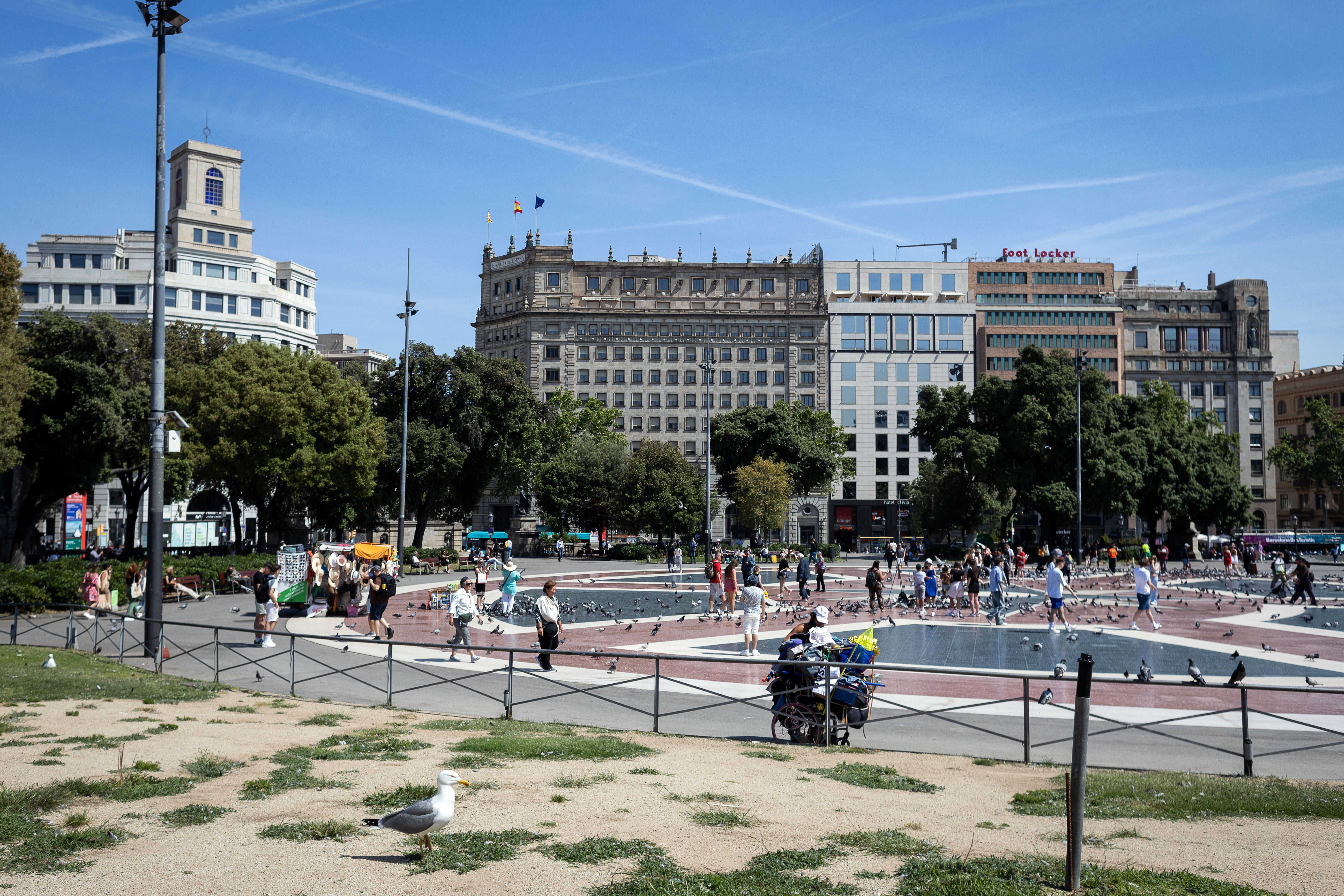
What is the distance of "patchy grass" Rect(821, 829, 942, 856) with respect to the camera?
6844mm

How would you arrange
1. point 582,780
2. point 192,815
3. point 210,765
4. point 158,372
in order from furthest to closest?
1. point 158,372
2. point 210,765
3. point 582,780
4. point 192,815

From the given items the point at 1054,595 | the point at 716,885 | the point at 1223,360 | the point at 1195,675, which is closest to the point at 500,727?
the point at 716,885

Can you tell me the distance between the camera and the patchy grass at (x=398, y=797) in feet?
25.3

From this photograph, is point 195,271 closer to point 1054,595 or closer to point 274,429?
point 274,429

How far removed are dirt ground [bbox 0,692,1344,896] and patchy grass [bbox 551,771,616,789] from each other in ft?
0.39

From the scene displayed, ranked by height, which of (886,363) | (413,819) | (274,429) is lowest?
(413,819)

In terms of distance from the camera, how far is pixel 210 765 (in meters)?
9.10

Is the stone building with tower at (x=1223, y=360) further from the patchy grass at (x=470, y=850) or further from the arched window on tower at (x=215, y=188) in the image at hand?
the patchy grass at (x=470, y=850)

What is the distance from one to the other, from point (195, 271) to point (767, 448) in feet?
152

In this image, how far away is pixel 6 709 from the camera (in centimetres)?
1203

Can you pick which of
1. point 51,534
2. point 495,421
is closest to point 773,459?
point 495,421

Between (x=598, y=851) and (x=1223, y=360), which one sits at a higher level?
(x=1223, y=360)

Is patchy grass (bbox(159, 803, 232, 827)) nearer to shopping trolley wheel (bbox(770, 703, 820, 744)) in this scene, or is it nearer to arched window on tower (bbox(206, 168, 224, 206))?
shopping trolley wheel (bbox(770, 703, 820, 744))

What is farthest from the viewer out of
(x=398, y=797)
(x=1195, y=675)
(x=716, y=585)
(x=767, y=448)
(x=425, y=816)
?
(x=767, y=448)
